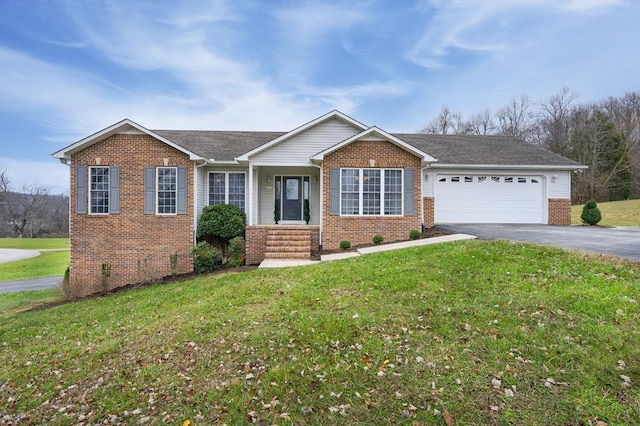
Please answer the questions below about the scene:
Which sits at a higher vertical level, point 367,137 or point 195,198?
point 367,137

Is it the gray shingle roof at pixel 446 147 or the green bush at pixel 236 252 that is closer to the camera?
the green bush at pixel 236 252

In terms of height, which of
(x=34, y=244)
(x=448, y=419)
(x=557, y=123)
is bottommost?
(x=34, y=244)

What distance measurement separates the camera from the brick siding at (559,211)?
15.5 metres

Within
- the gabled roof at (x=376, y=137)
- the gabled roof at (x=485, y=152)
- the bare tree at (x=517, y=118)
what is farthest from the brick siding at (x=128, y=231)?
the bare tree at (x=517, y=118)

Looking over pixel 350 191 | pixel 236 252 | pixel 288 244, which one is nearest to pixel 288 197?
pixel 288 244

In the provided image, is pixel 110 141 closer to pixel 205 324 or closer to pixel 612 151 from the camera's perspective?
pixel 205 324

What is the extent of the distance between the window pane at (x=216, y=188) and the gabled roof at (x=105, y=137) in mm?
1898

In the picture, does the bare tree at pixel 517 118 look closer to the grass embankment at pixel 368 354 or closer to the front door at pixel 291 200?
the front door at pixel 291 200

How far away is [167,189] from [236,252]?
3.49 m

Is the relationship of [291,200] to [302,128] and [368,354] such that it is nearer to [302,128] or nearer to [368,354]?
[302,128]

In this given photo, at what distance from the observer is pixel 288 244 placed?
1201cm

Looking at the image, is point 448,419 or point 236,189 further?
point 236,189

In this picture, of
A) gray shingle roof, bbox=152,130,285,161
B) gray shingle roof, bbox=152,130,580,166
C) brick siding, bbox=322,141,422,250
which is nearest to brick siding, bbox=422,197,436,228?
gray shingle roof, bbox=152,130,580,166

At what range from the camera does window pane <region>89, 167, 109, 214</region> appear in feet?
39.8
